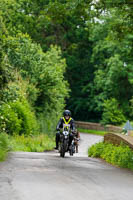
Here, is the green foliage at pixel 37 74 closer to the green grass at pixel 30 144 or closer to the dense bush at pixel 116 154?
the green grass at pixel 30 144

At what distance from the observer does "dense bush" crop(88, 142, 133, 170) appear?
1383 centimetres

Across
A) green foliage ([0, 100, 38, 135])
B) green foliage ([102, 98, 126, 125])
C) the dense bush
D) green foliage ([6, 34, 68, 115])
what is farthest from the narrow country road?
green foliage ([102, 98, 126, 125])

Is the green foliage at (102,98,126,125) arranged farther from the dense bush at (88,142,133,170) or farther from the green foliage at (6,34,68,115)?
the dense bush at (88,142,133,170)

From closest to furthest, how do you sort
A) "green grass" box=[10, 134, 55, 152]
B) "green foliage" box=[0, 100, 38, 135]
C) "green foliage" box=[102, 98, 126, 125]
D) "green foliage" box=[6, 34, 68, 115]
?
"green grass" box=[10, 134, 55, 152] < "green foliage" box=[0, 100, 38, 135] < "green foliage" box=[6, 34, 68, 115] < "green foliage" box=[102, 98, 126, 125]

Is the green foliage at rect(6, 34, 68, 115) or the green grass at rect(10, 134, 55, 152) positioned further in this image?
the green foliage at rect(6, 34, 68, 115)

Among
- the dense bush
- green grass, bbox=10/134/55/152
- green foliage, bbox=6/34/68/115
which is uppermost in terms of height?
green foliage, bbox=6/34/68/115

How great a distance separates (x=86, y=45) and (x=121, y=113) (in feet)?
46.8

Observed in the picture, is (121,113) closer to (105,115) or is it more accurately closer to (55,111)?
(105,115)

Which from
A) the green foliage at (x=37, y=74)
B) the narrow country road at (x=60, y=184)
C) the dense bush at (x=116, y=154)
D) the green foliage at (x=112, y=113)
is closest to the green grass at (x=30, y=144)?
the green foliage at (x=37, y=74)

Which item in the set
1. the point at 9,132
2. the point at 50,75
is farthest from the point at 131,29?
the point at 50,75

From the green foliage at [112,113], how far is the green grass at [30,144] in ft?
81.0

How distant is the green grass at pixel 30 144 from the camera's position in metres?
23.3

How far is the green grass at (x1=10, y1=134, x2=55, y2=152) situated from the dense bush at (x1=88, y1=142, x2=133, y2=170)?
4.93m

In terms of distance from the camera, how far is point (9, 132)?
26.2 metres
